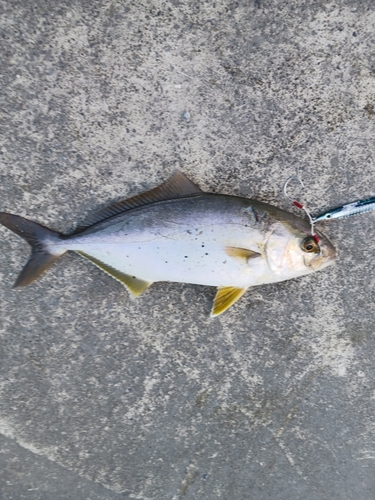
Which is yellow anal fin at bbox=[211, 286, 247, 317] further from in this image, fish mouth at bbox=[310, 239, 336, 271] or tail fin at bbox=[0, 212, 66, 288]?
tail fin at bbox=[0, 212, 66, 288]

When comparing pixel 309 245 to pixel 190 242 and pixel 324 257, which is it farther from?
pixel 190 242

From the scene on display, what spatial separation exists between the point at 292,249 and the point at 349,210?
0.48 metres

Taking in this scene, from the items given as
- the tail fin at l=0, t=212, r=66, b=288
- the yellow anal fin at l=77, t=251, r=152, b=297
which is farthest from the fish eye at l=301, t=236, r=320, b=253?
the tail fin at l=0, t=212, r=66, b=288

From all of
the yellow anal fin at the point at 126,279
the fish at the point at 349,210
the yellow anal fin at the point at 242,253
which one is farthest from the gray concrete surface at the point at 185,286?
the yellow anal fin at the point at 242,253

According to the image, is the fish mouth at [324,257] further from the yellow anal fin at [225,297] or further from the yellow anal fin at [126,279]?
the yellow anal fin at [126,279]

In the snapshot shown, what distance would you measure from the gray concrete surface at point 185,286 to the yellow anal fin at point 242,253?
368 mm

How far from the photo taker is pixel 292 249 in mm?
1889

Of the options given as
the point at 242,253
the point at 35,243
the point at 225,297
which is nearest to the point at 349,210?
the point at 242,253

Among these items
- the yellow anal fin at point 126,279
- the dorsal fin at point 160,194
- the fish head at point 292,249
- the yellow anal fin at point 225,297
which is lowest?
the yellow anal fin at point 225,297

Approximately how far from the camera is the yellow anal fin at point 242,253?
1.88 metres

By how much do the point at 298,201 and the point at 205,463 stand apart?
1.65 metres

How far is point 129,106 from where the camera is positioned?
79.7 inches

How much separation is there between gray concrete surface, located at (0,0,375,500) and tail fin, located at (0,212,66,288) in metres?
0.12

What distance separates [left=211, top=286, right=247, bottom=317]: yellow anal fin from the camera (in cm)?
200
